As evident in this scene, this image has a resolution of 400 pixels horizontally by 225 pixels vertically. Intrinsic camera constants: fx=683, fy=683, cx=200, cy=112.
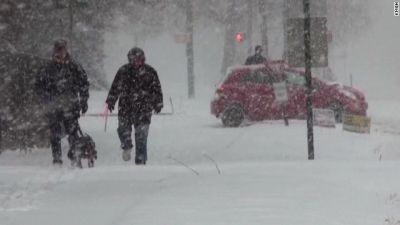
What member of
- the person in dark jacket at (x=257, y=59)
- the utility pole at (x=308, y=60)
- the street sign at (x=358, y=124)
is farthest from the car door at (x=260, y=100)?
the utility pole at (x=308, y=60)

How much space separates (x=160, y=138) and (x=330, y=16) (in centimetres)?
2669

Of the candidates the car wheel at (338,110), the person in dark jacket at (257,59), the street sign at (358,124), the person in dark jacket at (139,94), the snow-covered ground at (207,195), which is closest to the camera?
the snow-covered ground at (207,195)

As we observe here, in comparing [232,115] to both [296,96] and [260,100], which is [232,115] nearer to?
[260,100]

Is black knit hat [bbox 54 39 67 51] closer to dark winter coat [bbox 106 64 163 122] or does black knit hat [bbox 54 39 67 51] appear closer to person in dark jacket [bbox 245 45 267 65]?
dark winter coat [bbox 106 64 163 122]

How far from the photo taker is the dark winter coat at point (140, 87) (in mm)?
10031

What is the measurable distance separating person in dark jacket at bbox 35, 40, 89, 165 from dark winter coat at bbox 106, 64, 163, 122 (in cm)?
50

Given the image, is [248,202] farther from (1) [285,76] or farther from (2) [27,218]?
(1) [285,76]

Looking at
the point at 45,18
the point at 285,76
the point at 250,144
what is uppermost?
the point at 45,18

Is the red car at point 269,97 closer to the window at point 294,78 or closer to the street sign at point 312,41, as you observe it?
the window at point 294,78

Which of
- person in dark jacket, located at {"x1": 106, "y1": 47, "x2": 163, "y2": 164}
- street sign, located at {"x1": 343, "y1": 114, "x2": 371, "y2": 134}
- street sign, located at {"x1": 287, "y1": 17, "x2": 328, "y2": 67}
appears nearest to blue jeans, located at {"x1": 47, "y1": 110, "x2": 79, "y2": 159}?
person in dark jacket, located at {"x1": 106, "y1": 47, "x2": 163, "y2": 164}

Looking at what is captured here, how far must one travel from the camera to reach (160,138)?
15.1 meters

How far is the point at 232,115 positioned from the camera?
671 inches

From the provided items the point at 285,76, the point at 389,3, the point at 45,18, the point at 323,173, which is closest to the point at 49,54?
the point at 45,18

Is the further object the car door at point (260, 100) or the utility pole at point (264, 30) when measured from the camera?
the utility pole at point (264, 30)
